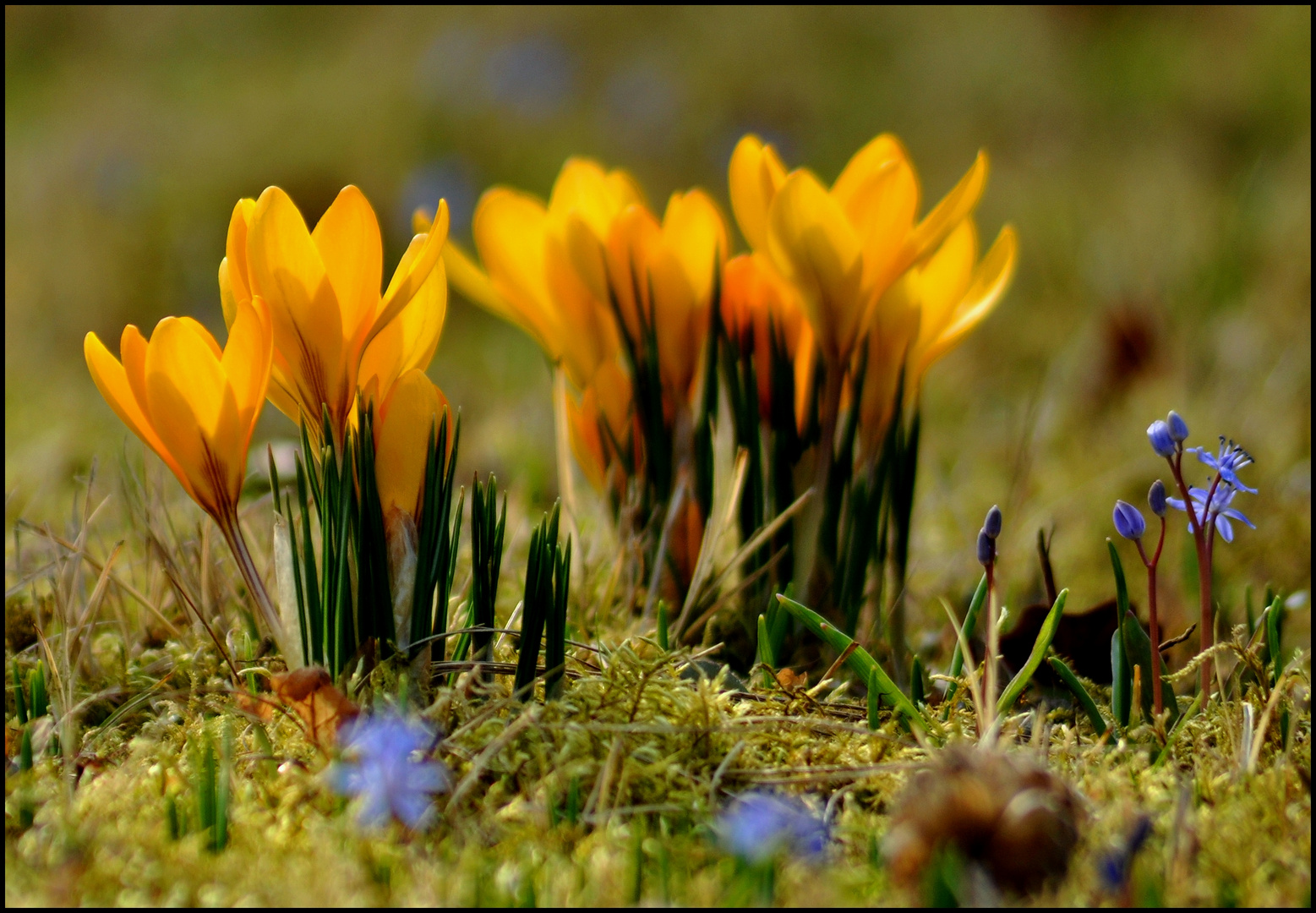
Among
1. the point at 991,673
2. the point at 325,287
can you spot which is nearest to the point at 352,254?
the point at 325,287

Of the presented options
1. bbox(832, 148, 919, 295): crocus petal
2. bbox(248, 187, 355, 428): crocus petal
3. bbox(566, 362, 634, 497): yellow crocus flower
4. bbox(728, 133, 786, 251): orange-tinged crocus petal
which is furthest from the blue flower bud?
bbox(248, 187, 355, 428): crocus petal

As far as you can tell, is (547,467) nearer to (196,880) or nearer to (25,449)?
(25,449)

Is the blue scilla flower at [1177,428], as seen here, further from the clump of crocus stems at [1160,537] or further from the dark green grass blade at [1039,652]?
the dark green grass blade at [1039,652]

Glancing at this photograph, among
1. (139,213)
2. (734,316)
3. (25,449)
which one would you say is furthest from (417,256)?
(139,213)

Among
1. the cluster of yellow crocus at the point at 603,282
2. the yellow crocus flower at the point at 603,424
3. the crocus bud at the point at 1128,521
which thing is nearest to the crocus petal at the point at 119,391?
the cluster of yellow crocus at the point at 603,282

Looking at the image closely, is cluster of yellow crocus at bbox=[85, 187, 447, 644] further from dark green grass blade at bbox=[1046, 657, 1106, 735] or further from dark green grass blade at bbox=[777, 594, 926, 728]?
dark green grass blade at bbox=[1046, 657, 1106, 735]

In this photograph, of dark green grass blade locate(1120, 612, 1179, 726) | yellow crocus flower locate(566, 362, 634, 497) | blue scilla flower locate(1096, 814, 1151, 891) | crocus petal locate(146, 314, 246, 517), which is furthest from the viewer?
yellow crocus flower locate(566, 362, 634, 497)

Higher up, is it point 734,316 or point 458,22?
point 458,22
